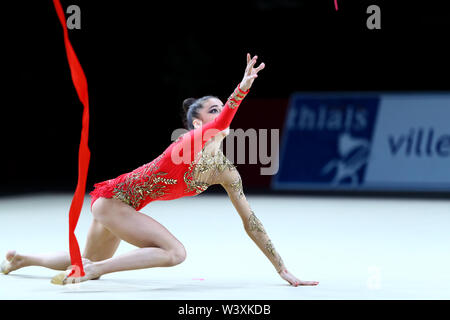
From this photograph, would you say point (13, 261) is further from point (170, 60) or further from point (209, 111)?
point (170, 60)

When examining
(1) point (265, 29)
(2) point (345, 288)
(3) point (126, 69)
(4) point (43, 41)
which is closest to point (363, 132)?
(1) point (265, 29)

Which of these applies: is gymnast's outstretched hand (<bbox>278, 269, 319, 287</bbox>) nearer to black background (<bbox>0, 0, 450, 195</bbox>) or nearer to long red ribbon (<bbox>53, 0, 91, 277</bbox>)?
long red ribbon (<bbox>53, 0, 91, 277</bbox>)

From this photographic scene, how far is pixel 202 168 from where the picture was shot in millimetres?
3160

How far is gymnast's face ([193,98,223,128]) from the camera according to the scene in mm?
3188

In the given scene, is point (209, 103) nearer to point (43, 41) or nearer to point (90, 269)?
point (90, 269)

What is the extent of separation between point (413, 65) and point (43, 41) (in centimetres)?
518

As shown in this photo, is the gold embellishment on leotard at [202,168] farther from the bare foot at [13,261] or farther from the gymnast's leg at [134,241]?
the bare foot at [13,261]

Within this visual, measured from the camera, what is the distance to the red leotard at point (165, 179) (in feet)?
10.2

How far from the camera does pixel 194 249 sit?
4.61 m

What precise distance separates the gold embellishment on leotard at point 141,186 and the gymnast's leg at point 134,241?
0.14ft

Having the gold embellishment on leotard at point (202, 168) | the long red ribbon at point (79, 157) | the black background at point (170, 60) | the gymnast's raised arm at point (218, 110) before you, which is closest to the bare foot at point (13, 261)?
the long red ribbon at point (79, 157)

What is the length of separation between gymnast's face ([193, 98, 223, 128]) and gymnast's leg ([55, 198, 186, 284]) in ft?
1.70

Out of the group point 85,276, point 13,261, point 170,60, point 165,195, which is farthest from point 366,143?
point 85,276

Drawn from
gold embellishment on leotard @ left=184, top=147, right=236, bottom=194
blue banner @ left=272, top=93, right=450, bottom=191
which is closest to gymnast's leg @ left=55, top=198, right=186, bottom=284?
gold embellishment on leotard @ left=184, top=147, right=236, bottom=194
